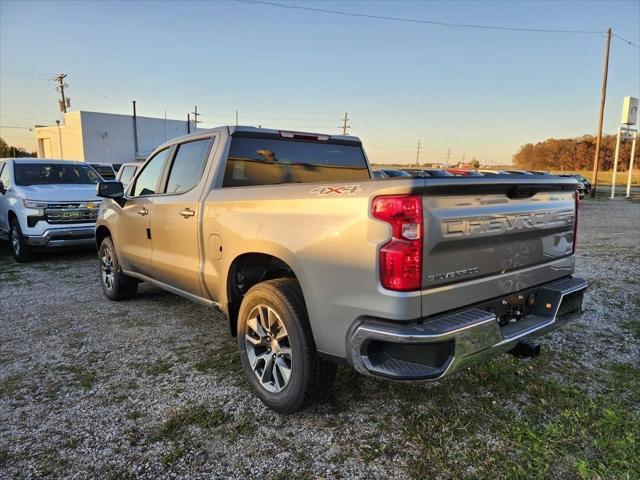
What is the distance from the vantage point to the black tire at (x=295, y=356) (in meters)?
2.73

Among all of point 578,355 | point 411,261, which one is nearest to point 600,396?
point 578,355

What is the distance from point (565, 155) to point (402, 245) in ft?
299

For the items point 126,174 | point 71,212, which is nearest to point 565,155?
point 126,174

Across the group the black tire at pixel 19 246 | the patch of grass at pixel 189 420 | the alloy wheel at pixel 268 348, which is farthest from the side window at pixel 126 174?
the patch of grass at pixel 189 420

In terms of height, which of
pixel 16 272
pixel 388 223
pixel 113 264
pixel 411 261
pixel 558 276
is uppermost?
pixel 388 223

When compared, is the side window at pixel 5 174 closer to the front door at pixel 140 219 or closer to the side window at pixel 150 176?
the front door at pixel 140 219

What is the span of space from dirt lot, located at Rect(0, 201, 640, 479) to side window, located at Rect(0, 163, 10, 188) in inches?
212

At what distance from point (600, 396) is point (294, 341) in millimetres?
2212

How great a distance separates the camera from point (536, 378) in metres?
3.47

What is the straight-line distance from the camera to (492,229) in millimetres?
2545

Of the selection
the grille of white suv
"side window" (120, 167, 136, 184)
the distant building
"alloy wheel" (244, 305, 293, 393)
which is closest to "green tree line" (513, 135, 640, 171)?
the distant building

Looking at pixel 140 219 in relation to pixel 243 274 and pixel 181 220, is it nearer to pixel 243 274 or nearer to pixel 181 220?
pixel 181 220

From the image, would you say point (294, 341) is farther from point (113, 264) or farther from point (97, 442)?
point (113, 264)

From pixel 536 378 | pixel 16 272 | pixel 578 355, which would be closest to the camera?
pixel 536 378
